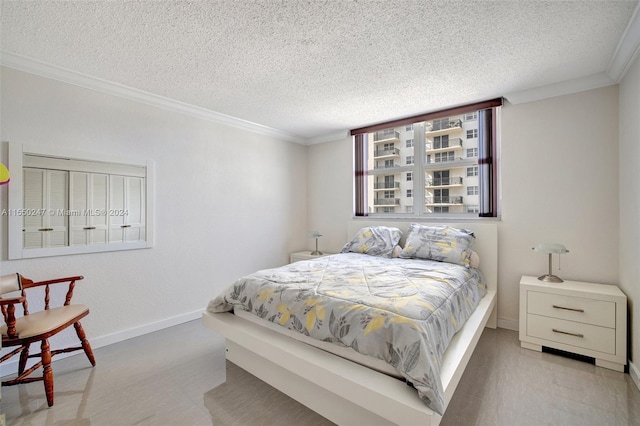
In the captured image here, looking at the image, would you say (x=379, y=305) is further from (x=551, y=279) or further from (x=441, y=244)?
(x=551, y=279)

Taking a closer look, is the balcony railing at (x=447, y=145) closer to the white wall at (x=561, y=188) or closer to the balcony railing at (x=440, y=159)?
the balcony railing at (x=440, y=159)

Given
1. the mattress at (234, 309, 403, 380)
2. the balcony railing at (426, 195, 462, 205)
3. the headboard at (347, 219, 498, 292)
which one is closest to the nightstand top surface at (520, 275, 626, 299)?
the headboard at (347, 219, 498, 292)

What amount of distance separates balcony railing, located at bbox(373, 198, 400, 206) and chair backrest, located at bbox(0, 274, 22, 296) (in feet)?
12.3

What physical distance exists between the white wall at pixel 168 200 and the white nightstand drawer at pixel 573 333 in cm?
318

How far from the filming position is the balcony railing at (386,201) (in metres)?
3.92

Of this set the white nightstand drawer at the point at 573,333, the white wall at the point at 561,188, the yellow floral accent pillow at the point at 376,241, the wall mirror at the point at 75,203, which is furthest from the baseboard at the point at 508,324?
the wall mirror at the point at 75,203

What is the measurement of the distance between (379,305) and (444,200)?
235cm

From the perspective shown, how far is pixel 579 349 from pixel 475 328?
1.05m

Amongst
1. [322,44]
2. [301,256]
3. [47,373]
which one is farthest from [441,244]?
[47,373]

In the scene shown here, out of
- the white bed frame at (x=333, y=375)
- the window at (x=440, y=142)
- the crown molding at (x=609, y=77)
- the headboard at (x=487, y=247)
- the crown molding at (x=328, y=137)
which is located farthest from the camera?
the crown molding at (x=328, y=137)

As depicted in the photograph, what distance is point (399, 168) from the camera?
3.86 metres

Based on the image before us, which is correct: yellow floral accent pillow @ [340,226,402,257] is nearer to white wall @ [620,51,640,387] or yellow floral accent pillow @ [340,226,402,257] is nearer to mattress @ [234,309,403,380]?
mattress @ [234,309,403,380]

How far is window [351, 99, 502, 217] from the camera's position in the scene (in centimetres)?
311

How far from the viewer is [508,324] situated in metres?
2.92
